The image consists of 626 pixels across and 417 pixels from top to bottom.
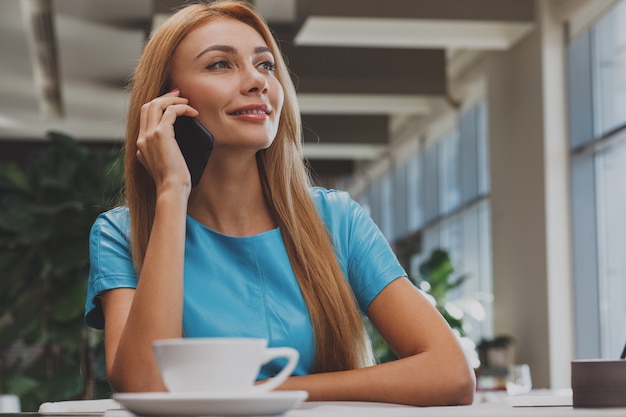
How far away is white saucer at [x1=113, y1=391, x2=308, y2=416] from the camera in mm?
906

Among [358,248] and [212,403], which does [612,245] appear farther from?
[212,403]

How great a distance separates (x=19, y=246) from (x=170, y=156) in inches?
187

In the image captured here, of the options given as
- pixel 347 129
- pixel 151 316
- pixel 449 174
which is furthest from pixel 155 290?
pixel 347 129

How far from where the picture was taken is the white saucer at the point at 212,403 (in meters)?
0.91

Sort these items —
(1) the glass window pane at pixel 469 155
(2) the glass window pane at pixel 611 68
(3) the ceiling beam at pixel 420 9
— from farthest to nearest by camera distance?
(1) the glass window pane at pixel 469 155 → (3) the ceiling beam at pixel 420 9 → (2) the glass window pane at pixel 611 68

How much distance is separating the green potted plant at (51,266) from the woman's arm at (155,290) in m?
4.17

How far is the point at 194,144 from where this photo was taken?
1.68 meters

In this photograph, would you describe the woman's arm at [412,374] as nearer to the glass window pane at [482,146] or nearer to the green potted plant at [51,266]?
the green potted plant at [51,266]

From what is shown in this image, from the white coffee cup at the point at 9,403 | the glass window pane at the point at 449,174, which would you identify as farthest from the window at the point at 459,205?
the white coffee cup at the point at 9,403

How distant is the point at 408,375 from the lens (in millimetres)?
1460

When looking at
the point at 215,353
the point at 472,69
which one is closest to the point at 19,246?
the point at 472,69

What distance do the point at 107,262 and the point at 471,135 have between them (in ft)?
26.5

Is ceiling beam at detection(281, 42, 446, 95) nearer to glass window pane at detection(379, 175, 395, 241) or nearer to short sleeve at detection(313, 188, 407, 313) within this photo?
glass window pane at detection(379, 175, 395, 241)

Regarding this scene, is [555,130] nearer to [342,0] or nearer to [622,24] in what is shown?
[622,24]
